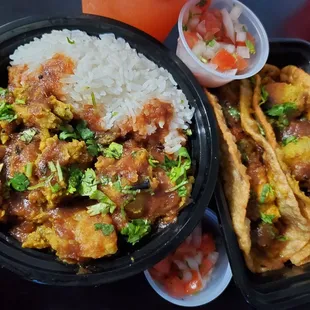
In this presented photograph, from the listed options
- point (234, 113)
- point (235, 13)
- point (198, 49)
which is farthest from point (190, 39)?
point (234, 113)

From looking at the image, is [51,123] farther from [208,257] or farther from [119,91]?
[208,257]

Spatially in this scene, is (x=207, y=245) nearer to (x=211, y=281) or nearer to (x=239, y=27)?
(x=211, y=281)

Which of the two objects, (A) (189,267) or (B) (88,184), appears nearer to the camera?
(B) (88,184)

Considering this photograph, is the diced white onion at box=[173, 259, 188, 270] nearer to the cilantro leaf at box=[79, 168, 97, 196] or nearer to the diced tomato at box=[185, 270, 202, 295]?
the diced tomato at box=[185, 270, 202, 295]

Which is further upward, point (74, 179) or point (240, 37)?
point (240, 37)

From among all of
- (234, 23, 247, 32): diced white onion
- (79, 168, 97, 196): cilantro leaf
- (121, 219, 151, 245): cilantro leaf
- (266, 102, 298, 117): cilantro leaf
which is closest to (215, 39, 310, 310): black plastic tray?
(121, 219, 151, 245): cilantro leaf

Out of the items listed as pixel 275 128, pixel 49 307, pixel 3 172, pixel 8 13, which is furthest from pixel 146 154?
pixel 8 13
